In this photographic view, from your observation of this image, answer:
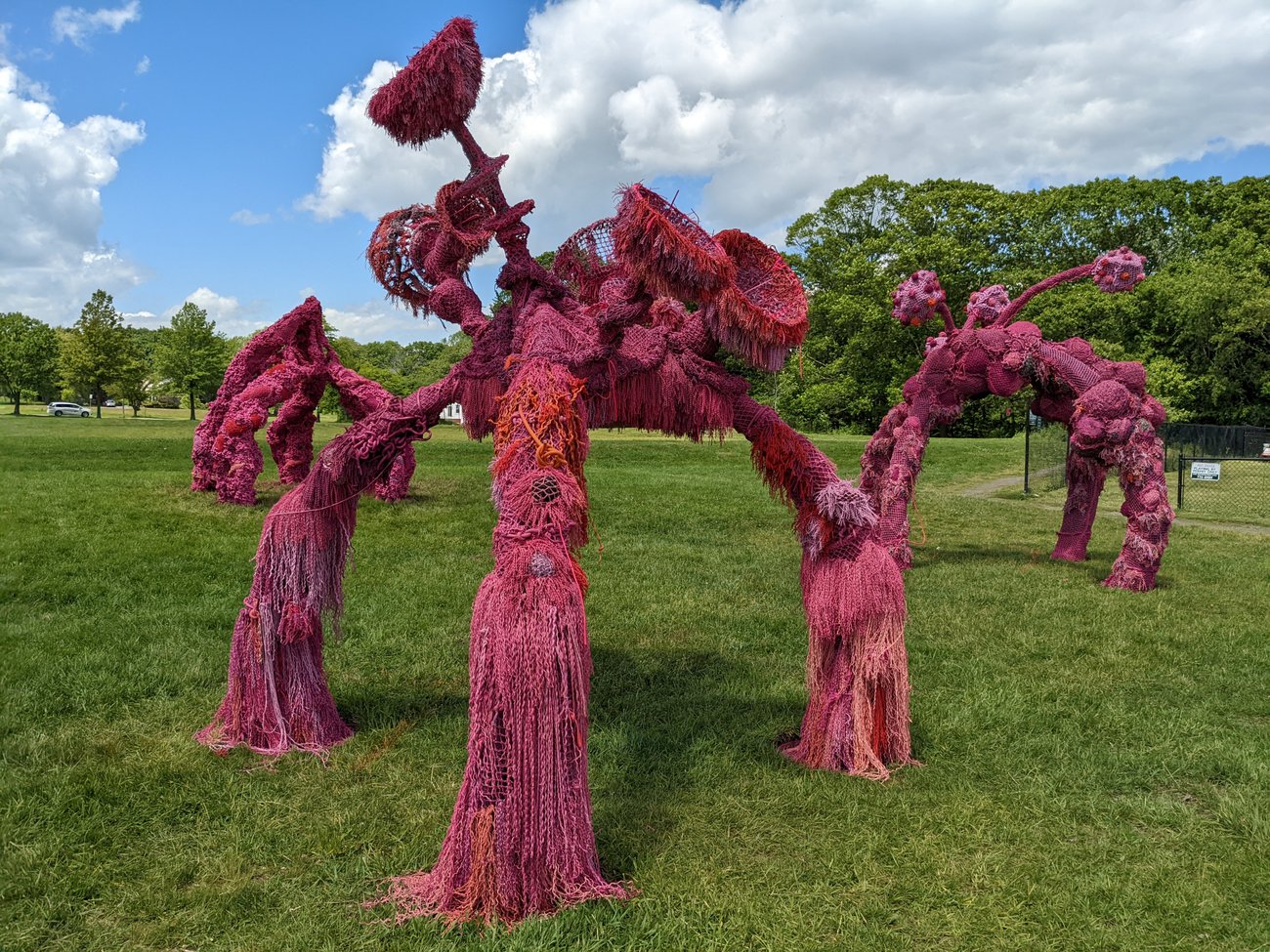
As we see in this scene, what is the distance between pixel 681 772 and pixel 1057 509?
47.4 feet

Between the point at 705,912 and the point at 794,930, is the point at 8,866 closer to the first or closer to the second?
the point at 705,912

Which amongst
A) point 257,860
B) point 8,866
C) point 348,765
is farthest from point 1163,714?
point 8,866

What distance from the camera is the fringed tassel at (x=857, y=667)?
461 centimetres

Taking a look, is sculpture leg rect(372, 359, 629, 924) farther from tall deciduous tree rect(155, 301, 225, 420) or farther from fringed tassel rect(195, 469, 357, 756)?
tall deciduous tree rect(155, 301, 225, 420)

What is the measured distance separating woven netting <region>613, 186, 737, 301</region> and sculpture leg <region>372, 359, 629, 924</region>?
99 centimetres

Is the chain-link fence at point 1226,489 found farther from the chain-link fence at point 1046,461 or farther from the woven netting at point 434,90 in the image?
the woven netting at point 434,90

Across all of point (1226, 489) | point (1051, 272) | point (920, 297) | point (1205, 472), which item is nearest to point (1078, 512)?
point (920, 297)

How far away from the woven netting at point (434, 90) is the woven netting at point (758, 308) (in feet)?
4.76

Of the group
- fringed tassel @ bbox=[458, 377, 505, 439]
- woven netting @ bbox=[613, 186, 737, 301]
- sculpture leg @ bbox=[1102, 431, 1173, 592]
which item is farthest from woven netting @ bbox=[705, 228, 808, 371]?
sculpture leg @ bbox=[1102, 431, 1173, 592]

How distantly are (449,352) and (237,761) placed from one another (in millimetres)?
59741

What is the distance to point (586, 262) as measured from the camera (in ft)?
17.0

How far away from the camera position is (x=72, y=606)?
7562 mm

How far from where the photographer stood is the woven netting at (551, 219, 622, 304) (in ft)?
16.9

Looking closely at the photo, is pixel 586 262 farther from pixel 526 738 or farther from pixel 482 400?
pixel 526 738
